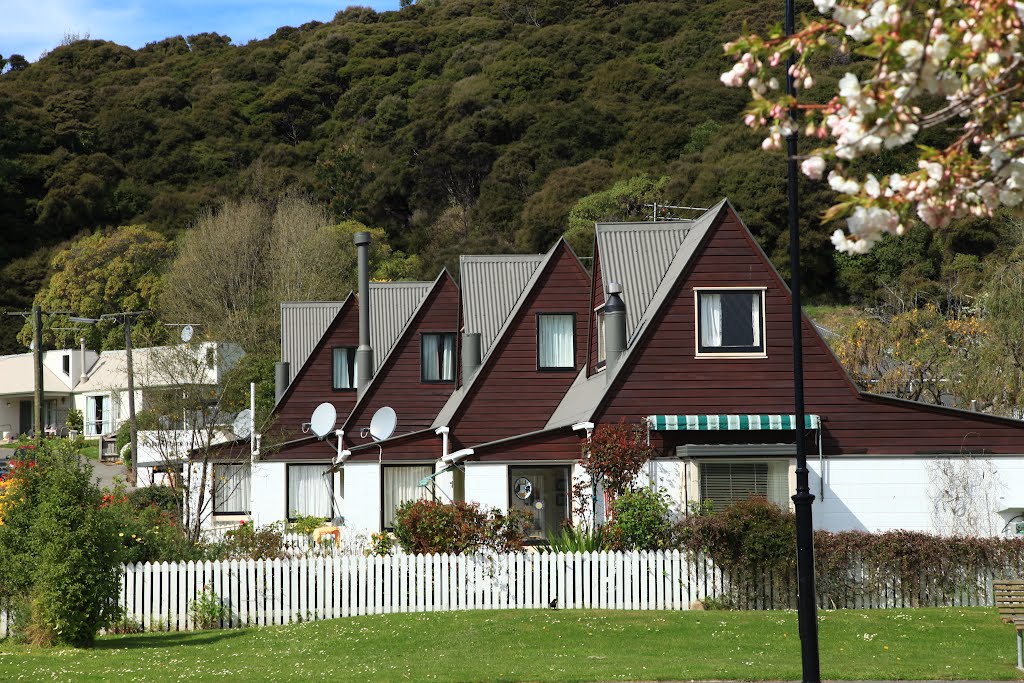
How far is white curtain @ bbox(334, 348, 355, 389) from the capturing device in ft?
127

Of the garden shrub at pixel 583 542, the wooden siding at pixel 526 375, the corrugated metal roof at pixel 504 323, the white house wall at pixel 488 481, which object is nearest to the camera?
the garden shrub at pixel 583 542

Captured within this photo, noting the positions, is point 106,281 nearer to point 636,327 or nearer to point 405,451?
point 405,451

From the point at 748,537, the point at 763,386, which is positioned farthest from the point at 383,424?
the point at 748,537

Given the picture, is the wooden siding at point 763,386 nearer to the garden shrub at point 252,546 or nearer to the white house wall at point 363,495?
the garden shrub at point 252,546

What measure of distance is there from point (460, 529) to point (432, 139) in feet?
271

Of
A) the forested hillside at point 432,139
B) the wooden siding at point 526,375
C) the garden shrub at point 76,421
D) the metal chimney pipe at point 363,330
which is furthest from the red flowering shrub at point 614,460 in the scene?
the garden shrub at point 76,421

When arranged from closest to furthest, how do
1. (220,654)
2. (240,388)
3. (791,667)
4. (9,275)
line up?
(791,667)
(220,654)
(240,388)
(9,275)

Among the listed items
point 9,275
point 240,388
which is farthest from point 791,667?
point 9,275

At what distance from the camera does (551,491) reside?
2722cm

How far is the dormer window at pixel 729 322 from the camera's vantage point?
982 inches

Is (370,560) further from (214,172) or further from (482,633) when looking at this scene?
(214,172)

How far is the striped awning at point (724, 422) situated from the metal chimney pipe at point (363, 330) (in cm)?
1417

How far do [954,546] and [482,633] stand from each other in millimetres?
8499

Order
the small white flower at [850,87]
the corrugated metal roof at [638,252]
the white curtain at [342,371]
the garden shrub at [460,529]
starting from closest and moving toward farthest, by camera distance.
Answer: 1. the small white flower at [850,87]
2. the garden shrub at [460,529]
3. the corrugated metal roof at [638,252]
4. the white curtain at [342,371]
